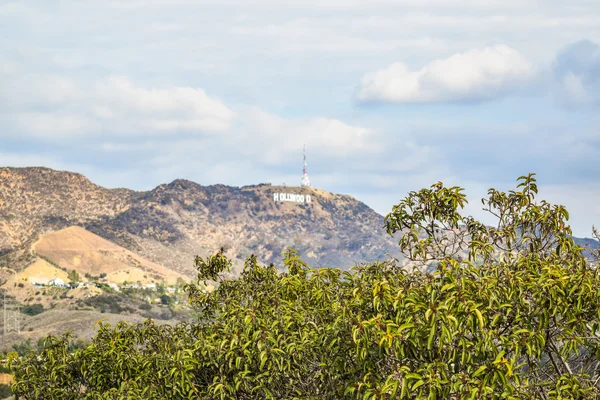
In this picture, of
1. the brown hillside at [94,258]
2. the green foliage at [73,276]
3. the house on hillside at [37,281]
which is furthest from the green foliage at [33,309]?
the brown hillside at [94,258]

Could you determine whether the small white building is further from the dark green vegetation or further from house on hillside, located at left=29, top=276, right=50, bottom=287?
the dark green vegetation

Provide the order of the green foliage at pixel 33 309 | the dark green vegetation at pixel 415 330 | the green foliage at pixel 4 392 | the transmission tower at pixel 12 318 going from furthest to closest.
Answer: the green foliage at pixel 33 309, the transmission tower at pixel 12 318, the green foliage at pixel 4 392, the dark green vegetation at pixel 415 330

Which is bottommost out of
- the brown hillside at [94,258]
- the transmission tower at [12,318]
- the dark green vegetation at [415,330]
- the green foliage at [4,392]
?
the green foliage at [4,392]

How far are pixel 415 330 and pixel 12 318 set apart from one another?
342 ft

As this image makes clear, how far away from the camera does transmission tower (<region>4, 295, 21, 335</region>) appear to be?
316ft

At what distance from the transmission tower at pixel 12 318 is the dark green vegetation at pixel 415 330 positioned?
8659 centimetres

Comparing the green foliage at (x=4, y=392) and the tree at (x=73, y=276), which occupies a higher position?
the tree at (x=73, y=276)

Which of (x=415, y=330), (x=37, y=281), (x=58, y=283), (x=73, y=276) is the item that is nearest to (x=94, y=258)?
(x=73, y=276)

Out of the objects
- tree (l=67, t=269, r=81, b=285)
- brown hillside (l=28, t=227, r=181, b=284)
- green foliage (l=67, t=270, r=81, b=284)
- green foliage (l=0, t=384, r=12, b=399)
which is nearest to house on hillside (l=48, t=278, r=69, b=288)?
tree (l=67, t=269, r=81, b=285)

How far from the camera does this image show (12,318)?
10350 centimetres

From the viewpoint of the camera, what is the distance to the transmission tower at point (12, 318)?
96.3m

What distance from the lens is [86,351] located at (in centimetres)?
1658

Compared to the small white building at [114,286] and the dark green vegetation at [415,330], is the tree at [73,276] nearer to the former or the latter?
the small white building at [114,286]

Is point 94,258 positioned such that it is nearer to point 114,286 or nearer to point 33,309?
point 114,286
